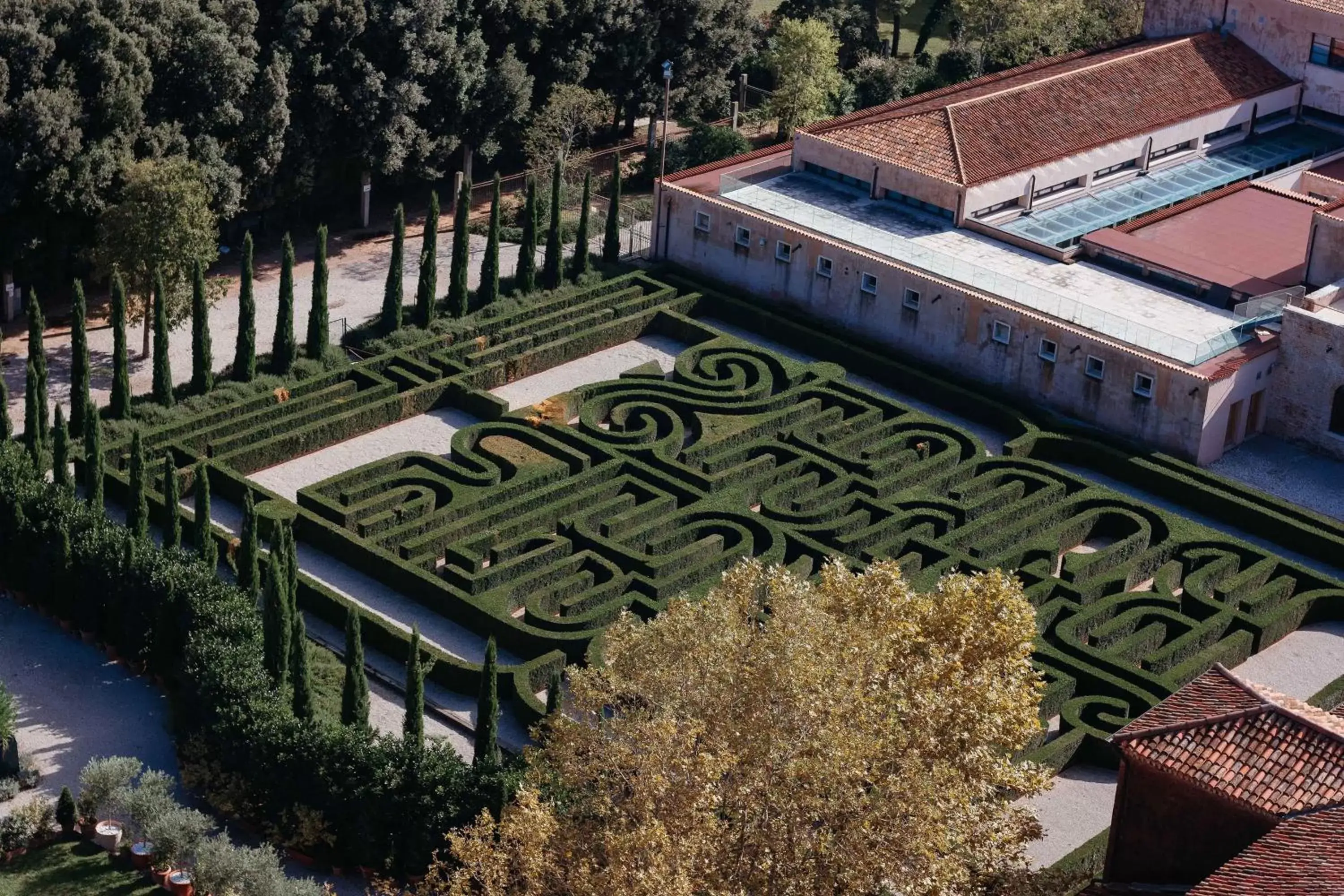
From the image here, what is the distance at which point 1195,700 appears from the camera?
126 feet

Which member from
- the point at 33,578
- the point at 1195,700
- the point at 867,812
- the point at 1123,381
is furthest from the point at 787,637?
the point at 1123,381

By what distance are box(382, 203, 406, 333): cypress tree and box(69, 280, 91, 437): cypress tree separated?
10.8 meters

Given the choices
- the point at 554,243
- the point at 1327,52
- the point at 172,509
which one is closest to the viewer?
the point at 172,509

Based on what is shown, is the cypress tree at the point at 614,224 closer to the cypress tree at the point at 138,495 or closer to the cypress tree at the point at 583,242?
the cypress tree at the point at 583,242

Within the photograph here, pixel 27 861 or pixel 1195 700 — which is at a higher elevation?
pixel 1195 700

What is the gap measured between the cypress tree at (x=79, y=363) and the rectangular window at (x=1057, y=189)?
32476 mm

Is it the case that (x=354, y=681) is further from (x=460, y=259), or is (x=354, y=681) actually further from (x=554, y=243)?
(x=554, y=243)

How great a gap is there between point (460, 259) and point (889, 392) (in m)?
14.8

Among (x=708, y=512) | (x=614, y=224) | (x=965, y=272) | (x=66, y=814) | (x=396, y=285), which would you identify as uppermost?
(x=965, y=272)

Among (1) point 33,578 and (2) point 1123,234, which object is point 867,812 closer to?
(1) point 33,578

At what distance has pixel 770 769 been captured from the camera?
34.7 m

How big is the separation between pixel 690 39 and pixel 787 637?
53.6 m

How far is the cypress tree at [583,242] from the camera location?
70.9m

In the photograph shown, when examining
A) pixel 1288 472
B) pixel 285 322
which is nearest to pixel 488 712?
pixel 285 322
